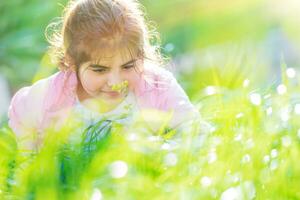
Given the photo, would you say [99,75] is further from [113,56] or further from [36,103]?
[36,103]

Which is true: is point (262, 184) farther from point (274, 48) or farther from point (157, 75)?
point (274, 48)

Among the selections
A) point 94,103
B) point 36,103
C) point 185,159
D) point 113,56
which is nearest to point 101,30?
point 113,56

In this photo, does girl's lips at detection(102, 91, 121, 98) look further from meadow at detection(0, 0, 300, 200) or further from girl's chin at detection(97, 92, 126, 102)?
meadow at detection(0, 0, 300, 200)

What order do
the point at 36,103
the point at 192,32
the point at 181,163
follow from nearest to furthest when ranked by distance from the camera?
the point at 181,163 < the point at 36,103 < the point at 192,32

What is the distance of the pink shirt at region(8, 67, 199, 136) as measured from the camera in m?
3.07

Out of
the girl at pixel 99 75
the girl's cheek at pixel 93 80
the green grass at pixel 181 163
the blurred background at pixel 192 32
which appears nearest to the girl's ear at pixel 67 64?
the girl at pixel 99 75

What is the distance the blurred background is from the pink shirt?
1.63m

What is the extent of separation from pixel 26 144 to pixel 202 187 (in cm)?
116

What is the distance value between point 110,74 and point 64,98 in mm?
309

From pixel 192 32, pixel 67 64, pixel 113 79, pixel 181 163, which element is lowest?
pixel 181 163

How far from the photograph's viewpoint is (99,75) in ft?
9.53

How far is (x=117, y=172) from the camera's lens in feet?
4.22

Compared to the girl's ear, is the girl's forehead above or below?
below

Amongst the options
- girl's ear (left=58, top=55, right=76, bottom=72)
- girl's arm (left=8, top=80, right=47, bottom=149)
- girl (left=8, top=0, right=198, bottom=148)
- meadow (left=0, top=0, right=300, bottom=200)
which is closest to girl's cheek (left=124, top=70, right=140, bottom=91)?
girl (left=8, top=0, right=198, bottom=148)
